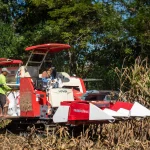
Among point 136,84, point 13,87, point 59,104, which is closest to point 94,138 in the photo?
point 136,84

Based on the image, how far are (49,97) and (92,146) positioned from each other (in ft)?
12.6

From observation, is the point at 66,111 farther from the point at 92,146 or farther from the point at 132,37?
the point at 132,37

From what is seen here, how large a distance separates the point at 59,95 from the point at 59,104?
0.30 m

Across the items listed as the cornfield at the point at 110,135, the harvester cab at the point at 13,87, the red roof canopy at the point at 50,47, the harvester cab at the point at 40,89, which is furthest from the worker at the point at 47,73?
Result: the cornfield at the point at 110,135

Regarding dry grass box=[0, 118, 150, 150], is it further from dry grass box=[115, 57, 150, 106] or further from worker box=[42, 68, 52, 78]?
worker box=[42, 68, 52, 78]

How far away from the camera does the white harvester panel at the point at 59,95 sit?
499 inches

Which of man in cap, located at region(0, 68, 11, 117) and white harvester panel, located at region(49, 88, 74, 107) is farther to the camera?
man in cap, located at region(0, 68, 11, 117)

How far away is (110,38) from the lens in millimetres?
17281

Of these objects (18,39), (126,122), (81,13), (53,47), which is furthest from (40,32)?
(126,122)

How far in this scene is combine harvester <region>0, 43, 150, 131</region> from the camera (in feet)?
33.7

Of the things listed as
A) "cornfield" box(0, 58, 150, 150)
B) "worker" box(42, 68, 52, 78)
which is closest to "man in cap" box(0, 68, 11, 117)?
"worker" box(42, 68, 52, 78)

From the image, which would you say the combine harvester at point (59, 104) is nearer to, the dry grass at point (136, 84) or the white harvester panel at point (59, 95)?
the white harvester panel at point (59, 95)

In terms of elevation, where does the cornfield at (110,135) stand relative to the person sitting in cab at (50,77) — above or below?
below

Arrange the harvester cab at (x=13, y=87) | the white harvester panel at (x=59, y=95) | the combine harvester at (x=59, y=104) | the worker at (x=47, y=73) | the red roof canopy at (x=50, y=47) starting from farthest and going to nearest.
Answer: the harvester cab at (x=13, y=87)
the worker at (x=47, y=73)
the red roof canopy at (x=50, y=47)
the white harvester panel at (x=59, y=95)
the combine harvester at (x=59, y=104)
